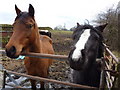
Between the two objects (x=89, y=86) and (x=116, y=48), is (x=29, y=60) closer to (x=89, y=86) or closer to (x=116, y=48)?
(x=89, y=86)

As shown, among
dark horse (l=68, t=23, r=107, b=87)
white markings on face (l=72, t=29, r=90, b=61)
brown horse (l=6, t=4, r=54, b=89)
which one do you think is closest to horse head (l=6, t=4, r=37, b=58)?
brown horse (l=6, t=4, r=54, b=89)

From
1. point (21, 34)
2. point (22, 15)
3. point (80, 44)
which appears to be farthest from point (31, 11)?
point (80, 44)

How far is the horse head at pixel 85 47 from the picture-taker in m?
1.79

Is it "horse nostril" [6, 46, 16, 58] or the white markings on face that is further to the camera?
"horse nostril" [6, 46, 16, 58]

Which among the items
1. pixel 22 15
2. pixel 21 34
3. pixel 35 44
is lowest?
pixel 35 44

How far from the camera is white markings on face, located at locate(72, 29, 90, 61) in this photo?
1.78 metres

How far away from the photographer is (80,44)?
1.94m

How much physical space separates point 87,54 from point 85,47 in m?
0.11

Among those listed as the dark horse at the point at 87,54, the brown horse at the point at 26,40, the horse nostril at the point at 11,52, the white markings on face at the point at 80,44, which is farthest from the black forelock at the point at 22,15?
the white markings on face at the point at 80,44

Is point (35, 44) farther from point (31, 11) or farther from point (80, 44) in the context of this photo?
point (80, 44)

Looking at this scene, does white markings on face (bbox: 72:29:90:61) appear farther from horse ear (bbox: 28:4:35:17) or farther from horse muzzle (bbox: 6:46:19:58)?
horse ear (bbox: 28:4:35:17)

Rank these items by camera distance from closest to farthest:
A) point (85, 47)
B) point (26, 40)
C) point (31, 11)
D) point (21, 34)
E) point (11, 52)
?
point (85, 47) < point (11, 52) < point (21, 34) < point (26, 40) < point (31, 11)

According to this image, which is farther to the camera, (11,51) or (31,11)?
(31,11)

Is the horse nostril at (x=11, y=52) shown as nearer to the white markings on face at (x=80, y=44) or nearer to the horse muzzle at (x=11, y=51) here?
the horse muzzle at (x=11, y=51)
